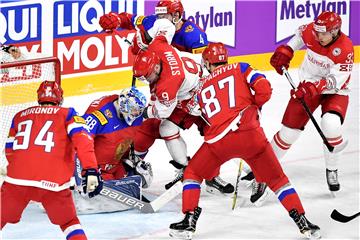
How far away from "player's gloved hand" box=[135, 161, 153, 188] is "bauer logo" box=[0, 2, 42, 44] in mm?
1479

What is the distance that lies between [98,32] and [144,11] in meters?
0.47

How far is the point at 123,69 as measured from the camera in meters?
8.53

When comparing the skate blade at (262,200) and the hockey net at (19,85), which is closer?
the skate blade at (262,200)

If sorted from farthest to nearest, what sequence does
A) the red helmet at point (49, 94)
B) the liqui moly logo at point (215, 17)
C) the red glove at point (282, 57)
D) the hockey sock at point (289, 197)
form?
1. the liqui moly logo at point (215, 17)
2. the red glove at point (282, 57)
3. the hockey sock at point (289, 197)
4. the red helmet at point (49, 94)

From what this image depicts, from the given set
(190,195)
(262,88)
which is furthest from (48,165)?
(262,88)

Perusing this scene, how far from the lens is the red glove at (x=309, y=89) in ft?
21.9

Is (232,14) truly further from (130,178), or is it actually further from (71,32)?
(130,178)

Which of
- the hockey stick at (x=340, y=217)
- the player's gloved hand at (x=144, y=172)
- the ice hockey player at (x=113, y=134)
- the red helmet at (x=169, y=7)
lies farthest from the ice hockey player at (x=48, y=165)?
the red helmet at (x=169, y=7)

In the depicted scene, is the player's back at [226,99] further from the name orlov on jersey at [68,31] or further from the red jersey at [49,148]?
the name orlov on jersey at [68,31]

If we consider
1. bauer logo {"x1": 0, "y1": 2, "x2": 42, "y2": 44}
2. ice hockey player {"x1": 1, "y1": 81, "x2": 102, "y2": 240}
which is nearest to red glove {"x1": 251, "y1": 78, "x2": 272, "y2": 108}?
ice hockey player {"x1": 1, "y1": 81, "x2": 102, "y2": 240}

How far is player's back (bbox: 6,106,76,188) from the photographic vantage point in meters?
5.45

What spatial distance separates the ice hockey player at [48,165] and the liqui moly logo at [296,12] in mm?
4175

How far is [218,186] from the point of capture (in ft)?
22.8

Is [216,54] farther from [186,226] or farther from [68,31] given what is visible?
[68,31]
